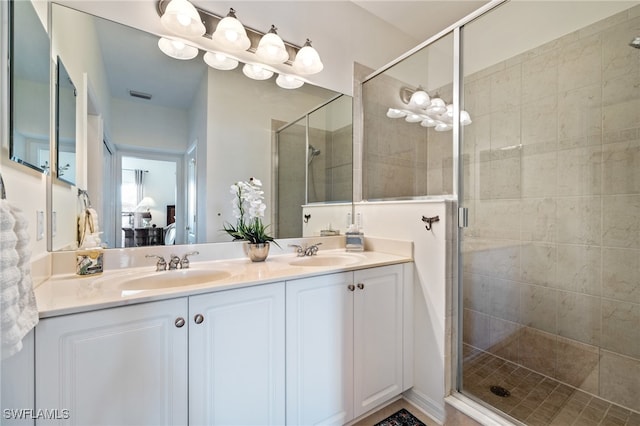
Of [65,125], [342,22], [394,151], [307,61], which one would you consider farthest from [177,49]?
[394,151]

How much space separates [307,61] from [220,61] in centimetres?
54

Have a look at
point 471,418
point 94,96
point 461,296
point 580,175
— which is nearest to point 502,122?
point 580,175

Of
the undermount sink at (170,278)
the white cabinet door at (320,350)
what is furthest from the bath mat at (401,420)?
the undermount sink at (170,278)

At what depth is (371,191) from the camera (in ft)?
6.99

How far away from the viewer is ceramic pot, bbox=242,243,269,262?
152cm

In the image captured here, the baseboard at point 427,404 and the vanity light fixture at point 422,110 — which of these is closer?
the baseboard at point 427,404

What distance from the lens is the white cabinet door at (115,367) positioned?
0.75 metres

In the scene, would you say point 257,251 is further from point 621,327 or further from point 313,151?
point 621,327

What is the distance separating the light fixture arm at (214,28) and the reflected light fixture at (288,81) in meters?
0.09

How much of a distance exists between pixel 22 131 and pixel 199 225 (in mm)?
773

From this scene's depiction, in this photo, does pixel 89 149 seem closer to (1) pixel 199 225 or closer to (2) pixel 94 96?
(2) pixel 94 96

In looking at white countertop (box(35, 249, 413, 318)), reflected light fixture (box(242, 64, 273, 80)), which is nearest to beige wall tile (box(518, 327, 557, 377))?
white countertop (box(35, 249, 413, 318))

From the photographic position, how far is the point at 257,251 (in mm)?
1521

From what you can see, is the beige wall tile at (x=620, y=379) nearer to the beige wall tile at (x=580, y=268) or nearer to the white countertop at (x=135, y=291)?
the beige wall tile at (x=580, y=268)
